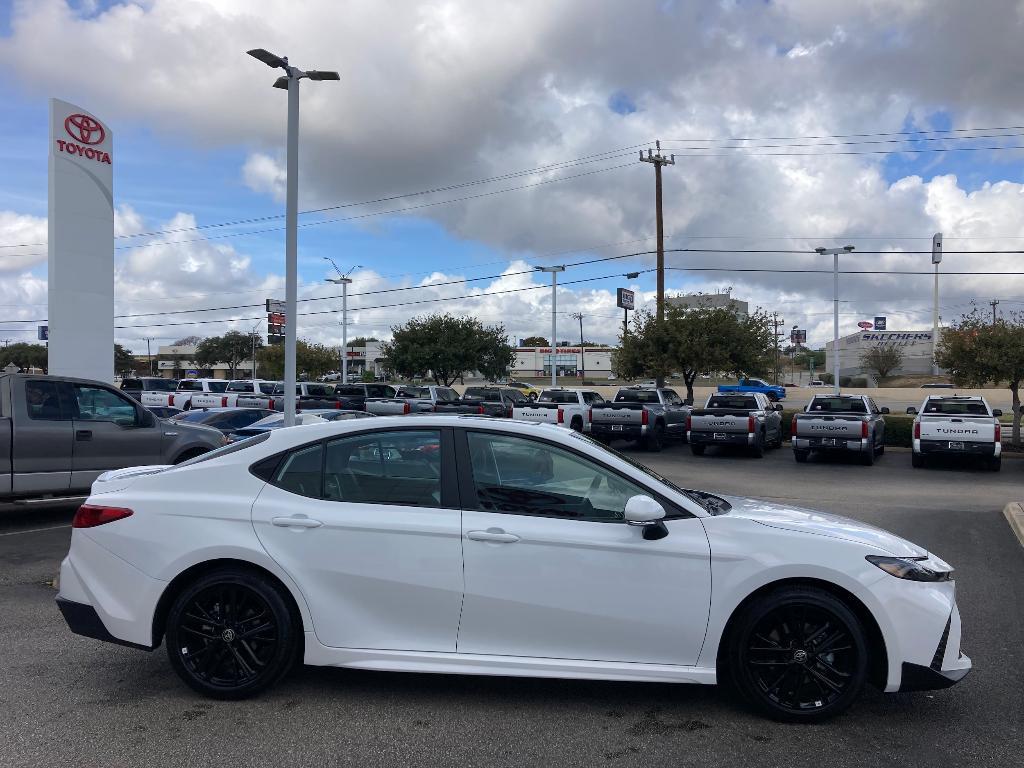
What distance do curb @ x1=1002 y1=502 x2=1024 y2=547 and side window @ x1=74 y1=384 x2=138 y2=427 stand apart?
10965 millimetres

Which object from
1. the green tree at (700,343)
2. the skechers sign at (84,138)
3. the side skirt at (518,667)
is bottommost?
the side skirt at (518,667)

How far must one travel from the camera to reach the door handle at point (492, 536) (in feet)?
13.7

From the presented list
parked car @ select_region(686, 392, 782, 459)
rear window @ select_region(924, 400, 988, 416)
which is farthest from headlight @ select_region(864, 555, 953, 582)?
parked car @ select_region(686, 392, 782, 459)

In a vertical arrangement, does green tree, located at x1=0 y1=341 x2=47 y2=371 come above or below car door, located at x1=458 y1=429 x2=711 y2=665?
above

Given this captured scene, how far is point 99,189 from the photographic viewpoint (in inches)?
755

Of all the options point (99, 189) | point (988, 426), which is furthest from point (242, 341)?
point (988, 426)

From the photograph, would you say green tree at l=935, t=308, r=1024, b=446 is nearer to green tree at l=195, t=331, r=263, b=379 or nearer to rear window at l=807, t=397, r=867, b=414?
rear window at l=807, t=397, r=867, b=414

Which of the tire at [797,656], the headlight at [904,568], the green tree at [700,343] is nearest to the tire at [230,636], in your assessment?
the tire at [797,656]

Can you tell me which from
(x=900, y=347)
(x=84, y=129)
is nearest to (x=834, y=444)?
(x=84, y=129)

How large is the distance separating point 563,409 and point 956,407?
1050 cm

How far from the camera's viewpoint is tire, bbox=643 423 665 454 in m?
22.9

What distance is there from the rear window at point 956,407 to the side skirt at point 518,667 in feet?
57.2

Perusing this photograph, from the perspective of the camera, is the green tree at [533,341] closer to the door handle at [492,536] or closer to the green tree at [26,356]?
the green tree at [26,356]

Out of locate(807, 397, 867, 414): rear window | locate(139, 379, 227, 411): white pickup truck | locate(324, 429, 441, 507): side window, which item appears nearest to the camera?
locate(324, 429, 441, 507): side window
